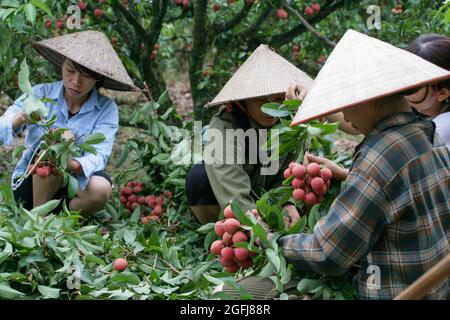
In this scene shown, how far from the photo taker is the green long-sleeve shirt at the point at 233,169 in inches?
Result: 96.0

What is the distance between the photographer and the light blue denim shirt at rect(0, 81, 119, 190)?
2.67 m

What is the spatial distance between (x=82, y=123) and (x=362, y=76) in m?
1.57

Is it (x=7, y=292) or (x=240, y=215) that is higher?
(x=240, y=215)

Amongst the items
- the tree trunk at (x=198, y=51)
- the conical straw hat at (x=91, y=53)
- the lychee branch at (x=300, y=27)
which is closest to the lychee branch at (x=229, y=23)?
the tree trunk at (x=198, y=51)

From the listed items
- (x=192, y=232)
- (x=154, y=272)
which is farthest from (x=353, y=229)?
(x=192, y=232)

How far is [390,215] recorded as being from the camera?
1503 mm

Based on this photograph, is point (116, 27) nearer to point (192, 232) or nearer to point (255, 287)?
point (192, 232)

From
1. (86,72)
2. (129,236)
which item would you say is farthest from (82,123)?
(129,236)

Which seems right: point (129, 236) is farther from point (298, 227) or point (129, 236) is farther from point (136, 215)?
point (298, 227)

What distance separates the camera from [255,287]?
69.6 inches

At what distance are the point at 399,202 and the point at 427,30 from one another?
208 centimetres

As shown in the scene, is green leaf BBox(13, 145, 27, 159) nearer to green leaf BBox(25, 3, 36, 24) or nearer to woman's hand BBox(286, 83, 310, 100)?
green leaf BBox(25, 3, 36, 24)

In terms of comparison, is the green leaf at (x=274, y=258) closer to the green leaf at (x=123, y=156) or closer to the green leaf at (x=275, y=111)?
the green leaf at (x=275, y=111)

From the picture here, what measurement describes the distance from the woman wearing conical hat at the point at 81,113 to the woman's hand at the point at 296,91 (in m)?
0.89
